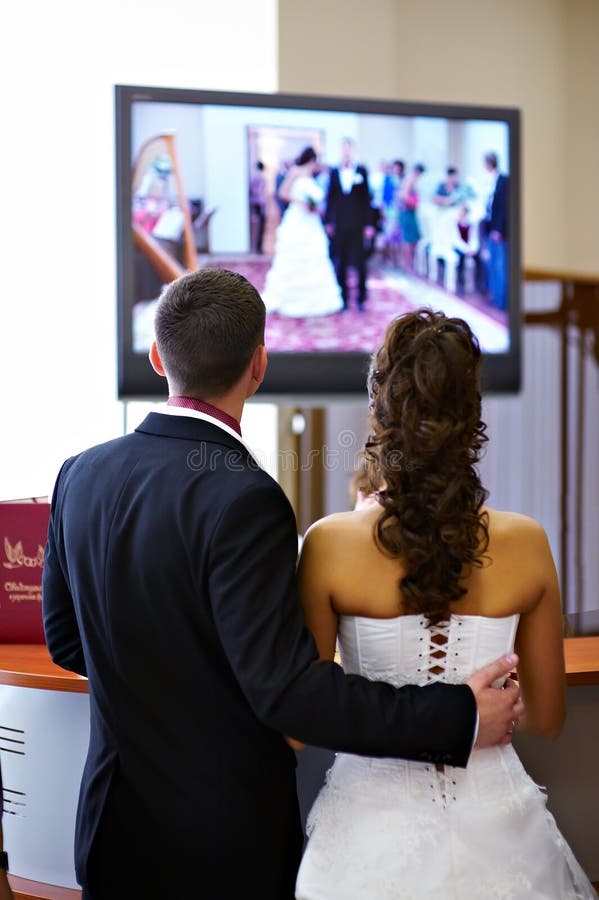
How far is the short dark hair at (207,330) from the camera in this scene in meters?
1.51

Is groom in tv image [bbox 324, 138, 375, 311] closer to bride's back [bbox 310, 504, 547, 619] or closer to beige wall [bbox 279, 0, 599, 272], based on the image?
beige wall [bbox 279, 0, 599, 272]

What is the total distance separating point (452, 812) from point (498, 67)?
4720mm

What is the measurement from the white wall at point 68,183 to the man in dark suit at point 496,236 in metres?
1.15

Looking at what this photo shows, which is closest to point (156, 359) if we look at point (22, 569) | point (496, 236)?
point (22, 569)

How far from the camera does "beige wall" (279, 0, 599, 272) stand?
4.75 m

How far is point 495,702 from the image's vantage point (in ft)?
5.16

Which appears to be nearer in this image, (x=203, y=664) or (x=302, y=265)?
(x=203, y=664)

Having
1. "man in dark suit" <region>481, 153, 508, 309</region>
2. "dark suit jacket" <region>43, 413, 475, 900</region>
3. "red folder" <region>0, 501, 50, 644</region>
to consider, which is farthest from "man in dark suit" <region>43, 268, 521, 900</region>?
"man in dark suit" <region>481, 153, 508, 309</region>

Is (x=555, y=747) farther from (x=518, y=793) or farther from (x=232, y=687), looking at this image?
(x=232, y=687)

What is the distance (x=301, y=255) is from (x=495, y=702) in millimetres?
2571

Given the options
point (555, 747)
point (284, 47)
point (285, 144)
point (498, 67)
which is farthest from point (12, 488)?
point (498, 67)

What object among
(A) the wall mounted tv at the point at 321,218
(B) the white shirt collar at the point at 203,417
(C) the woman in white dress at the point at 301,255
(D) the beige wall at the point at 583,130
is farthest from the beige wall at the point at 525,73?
(B) the white shirt collar at the point at 203,417

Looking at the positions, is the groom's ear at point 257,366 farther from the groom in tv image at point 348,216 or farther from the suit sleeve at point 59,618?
the groom in tv image at point 348,216

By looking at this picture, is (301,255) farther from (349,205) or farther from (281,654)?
(281,654)
